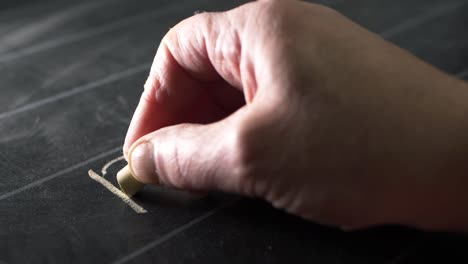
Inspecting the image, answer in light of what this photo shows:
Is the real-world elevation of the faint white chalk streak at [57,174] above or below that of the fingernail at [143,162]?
below

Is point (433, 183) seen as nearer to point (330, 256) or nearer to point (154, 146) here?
point (330, 256)

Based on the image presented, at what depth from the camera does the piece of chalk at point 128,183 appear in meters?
0.71

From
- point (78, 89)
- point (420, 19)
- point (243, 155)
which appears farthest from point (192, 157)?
point (420, 19)

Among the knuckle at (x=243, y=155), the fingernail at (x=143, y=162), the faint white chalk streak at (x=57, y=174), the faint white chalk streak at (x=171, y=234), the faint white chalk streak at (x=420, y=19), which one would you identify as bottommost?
the faint white chalk streak at (x=420, y=19)

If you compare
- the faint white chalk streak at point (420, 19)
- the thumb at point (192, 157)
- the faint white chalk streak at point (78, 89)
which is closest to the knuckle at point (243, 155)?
the thumb at point (192, 157)

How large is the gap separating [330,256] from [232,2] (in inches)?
33.5

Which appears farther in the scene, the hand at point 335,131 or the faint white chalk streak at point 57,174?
the faint white chalk streak at point 57,174

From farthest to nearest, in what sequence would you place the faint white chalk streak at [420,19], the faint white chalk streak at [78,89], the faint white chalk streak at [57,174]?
the faint white chalk streak at [420,19]
the faint white chalk streak at [78,89]
the faint white chalk streak at [57,174]

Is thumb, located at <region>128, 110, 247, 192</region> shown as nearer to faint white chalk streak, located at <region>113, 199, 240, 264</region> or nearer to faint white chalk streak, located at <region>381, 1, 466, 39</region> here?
faint white chalk streak, located at <region>113, 199, 240, 264</region>

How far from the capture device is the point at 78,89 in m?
0.99

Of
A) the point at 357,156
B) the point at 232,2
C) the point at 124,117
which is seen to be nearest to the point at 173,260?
the point at 357,156

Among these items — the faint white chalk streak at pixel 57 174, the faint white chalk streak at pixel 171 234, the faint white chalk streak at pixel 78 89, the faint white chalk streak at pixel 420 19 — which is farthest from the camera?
the faint white chalk streak at pixel 420 19

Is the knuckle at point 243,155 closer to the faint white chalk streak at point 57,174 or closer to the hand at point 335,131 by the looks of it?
the hand at point 335,131

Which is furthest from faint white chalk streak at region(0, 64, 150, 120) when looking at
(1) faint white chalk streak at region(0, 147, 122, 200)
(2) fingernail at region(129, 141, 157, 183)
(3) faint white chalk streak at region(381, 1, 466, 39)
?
(3) faint white chalk streak at region(381, 1, 466, 39)
